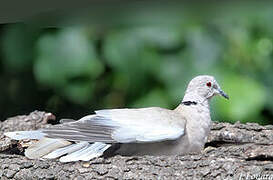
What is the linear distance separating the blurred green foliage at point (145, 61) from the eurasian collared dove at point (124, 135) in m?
0.32

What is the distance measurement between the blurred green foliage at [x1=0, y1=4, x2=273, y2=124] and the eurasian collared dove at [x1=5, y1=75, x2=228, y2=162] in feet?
1.04

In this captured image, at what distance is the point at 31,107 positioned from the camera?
1.74 meters

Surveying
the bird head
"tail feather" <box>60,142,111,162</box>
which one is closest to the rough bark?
"tail feather" <box>60,142,111,162</box>

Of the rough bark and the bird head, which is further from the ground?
the bird head

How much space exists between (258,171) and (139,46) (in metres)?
0.63

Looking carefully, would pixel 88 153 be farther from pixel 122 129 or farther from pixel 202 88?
pixel 202 88

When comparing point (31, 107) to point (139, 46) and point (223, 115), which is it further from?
point (223, 115)

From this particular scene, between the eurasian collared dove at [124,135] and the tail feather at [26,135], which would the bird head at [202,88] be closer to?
the eurasian collared dove at [124,135]

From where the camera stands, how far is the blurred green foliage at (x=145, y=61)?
1519 mm

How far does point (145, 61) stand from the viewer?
1.56 meters

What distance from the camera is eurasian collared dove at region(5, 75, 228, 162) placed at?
110 centimetres

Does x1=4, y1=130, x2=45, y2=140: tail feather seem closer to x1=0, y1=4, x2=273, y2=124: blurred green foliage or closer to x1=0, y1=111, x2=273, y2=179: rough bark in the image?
x1=0, y1=111, x2=273, y2=179: rough bark

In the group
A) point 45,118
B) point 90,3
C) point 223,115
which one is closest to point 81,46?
point 45,118

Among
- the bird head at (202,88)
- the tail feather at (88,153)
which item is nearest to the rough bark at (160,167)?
the tail feather at (88,153)
